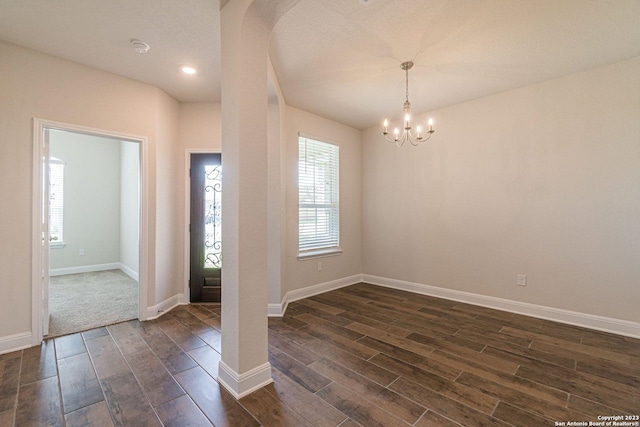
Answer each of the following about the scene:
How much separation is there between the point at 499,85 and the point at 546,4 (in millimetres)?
1413

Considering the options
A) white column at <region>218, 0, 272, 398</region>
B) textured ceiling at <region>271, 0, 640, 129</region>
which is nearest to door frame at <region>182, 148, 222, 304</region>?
textured ceiling at <region>271, 0, 640, 129</region>

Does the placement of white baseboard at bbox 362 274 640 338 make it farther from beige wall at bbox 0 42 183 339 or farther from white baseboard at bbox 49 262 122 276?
white baseboard at bbox 49 262 122 276

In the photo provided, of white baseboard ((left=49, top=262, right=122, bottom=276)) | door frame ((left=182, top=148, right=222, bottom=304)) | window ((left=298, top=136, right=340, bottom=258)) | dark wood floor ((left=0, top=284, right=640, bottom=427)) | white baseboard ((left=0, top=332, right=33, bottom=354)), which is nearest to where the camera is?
dark wood floor ((left=0, top=284, right=640, bottom=427))

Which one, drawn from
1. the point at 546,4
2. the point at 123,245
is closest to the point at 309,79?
the point at 546,4

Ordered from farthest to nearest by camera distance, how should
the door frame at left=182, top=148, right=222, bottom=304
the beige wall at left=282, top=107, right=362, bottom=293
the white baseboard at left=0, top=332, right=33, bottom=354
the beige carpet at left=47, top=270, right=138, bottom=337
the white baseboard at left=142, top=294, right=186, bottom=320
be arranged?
the beige wall at left=282, top=107, right=362, bottom=293
the door frame at left=182, top=148, right=222, bottom=304
the white baseboard at left=142, top=294, right=186, bottom=320
the beige carpet at left=47, top=270, right=138, bottom=337
the white baseboard at left=0, top=332, right=33, bottom=354

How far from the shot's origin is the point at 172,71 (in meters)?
3.01

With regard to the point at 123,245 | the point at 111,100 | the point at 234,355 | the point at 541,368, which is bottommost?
the point at 541,368

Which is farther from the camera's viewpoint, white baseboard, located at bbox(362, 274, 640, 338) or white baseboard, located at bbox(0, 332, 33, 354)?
white baseboard, located at bbox(362, 274, 640, 338)

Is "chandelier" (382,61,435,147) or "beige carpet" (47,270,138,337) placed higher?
"chandelier" (382,61,435,147)

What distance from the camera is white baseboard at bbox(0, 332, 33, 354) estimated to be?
2449mm

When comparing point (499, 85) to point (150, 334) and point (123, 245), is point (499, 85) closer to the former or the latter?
point (150, 334)

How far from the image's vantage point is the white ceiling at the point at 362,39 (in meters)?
2.10

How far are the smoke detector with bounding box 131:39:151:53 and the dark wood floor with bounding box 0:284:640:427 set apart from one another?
277 cm

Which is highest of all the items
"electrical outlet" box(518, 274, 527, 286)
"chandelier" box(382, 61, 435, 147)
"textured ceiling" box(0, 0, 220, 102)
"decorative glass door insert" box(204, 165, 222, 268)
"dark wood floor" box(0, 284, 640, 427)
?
"textured ceiling" box(0, 0, 220, 102)
